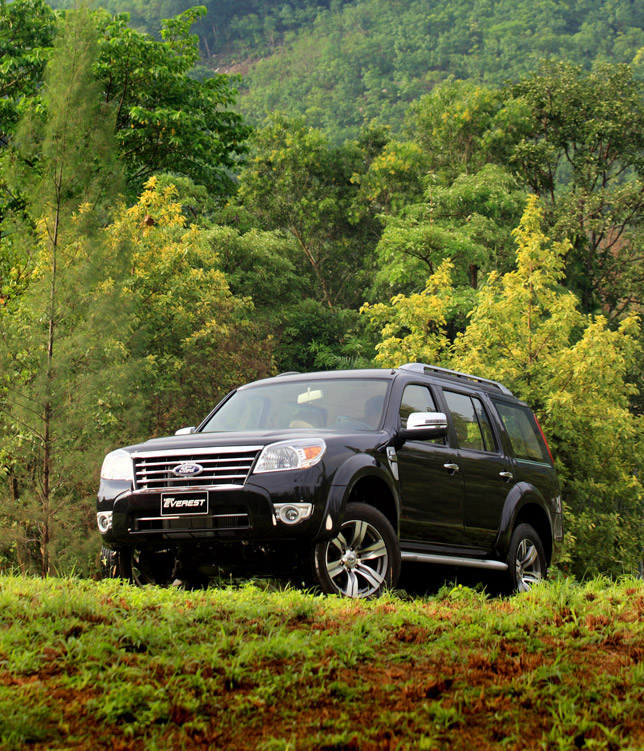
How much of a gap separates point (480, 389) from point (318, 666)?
5255 millimetres

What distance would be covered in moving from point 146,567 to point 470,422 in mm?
3297

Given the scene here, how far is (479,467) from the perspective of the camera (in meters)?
8.67

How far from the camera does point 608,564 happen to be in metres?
22.3

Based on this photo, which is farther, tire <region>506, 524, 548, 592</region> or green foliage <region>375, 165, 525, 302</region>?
green foliage <region>375, 165, 525, 302</region>

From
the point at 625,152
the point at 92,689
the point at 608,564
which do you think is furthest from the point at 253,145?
the point at 92,689

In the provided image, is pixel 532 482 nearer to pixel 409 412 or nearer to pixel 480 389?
pixel 480 389

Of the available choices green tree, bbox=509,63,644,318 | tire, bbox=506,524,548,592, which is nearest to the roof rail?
tire, bbox=506,524,548,592

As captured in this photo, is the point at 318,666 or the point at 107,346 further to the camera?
the point at 107,346

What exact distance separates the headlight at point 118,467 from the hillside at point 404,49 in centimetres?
6555

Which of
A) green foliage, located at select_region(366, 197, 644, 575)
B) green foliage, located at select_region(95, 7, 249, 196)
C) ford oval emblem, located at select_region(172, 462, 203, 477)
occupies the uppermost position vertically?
green foliage, located at select_region(95, 7, 249, 196)

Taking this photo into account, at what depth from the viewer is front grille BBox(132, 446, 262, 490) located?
6.75m

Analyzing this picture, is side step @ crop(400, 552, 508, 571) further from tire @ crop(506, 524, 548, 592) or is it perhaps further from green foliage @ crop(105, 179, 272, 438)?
green foliage @ crop(105, 179, 272, 438)

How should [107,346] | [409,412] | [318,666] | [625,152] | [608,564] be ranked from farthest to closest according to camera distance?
1. [625,152]
2. [608,564]
3. [107,346]
4. [409,412]
5. [318,666]

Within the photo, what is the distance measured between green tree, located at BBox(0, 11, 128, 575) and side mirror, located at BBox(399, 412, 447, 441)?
25.2 feet
